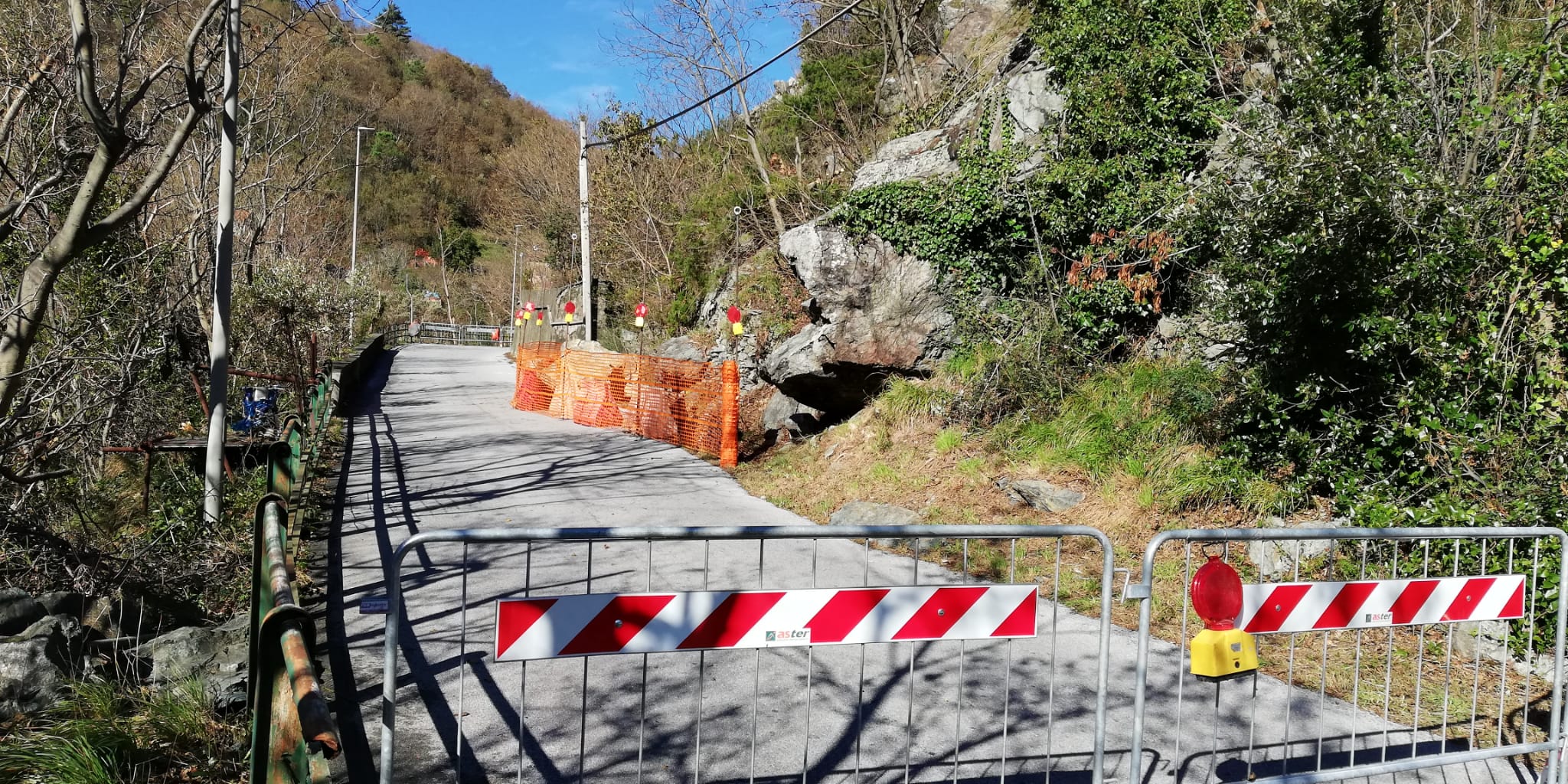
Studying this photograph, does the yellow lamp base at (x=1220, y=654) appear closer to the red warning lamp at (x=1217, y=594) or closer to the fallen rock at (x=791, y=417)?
the red warning lamp at (x=1217, y=594)

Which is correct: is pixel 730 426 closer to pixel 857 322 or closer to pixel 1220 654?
pixel 857 322

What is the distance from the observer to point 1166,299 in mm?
12117

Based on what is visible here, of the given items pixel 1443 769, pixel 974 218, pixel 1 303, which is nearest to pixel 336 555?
pixel 1 303

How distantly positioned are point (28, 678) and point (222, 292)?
14.2ft

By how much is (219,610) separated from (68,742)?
2861mm

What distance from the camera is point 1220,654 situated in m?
3.84

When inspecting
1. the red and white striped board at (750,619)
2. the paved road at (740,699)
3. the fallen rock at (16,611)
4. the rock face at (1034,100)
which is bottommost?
the paved road at (740,699)

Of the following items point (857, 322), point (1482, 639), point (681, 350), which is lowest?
point (1482, 639)

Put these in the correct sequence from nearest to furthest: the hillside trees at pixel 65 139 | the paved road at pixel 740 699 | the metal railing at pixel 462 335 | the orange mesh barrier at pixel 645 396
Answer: the paved road at pixel 740 699 < the hillside trees at pixel 65 139 < the orange mesh barrier at pixel 645 396 < the metal railing at pixel 462 335

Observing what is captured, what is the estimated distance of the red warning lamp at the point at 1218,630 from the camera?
383cm

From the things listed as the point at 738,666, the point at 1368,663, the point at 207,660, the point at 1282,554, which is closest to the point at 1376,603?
the point at 1368,663

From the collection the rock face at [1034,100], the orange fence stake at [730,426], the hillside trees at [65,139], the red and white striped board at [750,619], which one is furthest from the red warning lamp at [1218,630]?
the orange fence stake at [730,426]

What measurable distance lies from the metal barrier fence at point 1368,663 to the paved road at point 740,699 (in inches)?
1.8

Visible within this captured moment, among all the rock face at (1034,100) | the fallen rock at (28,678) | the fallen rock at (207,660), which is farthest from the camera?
the rock face at (1034,100)
